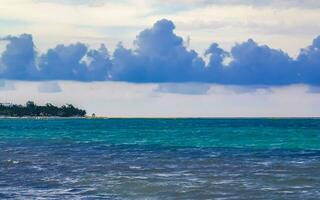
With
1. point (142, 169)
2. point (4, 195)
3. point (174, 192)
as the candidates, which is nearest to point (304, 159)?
point (142, 169)

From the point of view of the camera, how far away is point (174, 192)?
33.6 m

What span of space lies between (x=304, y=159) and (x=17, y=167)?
80.4ft

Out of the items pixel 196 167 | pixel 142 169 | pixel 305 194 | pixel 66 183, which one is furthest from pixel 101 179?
→ pixel 305 194

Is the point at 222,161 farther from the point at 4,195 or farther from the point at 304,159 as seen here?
the point at 4,195

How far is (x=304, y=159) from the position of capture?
54.2 m

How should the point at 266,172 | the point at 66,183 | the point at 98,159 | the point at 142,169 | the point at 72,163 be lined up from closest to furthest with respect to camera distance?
the point at 66,183 → the point at 266,172 → the point at 142,169 → the point at 72,163 → the point at 98,159

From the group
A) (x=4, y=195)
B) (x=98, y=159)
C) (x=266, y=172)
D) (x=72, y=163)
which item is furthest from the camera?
(x=98, y=159)

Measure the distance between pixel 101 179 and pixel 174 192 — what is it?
24.9ft

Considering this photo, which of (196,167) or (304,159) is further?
(304,159)

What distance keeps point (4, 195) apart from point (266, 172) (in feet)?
61.2

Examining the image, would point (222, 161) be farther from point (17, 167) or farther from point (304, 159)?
point (17, 167)

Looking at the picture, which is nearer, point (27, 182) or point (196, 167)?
point (27, 182)

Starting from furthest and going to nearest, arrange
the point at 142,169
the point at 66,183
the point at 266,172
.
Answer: the point at 142,169
the point at 266,172
the point at 66,183

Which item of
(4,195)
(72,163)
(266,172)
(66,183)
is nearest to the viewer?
(4,195)
